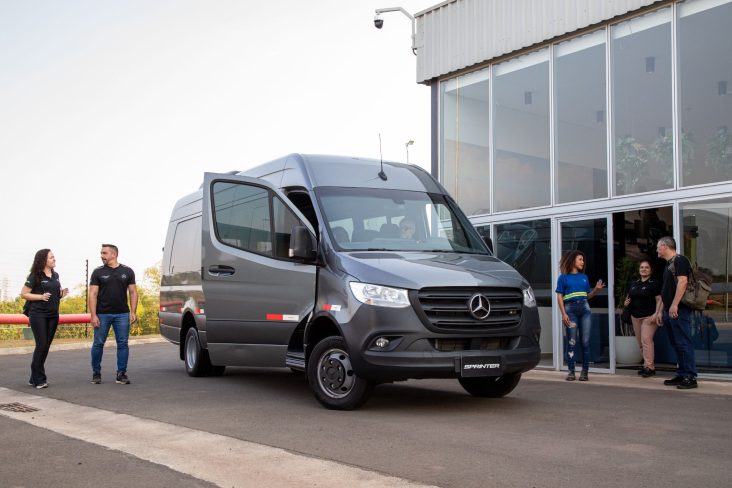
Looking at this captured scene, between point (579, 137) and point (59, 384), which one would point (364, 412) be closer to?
point (59, 384)

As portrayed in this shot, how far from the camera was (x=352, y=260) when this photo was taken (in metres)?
8.12

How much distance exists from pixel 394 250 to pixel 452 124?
27.6 feet

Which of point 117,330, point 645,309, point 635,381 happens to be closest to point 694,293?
point 635,381

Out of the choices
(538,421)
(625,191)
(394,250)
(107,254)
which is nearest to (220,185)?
(107,254)

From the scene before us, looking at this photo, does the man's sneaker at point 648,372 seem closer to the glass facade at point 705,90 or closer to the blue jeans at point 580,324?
the blue jeans at point 580,324

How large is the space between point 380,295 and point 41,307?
5.31m

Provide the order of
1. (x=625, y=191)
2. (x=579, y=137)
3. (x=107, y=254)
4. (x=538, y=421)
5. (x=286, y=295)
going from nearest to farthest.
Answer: (x=538, y=421) < (x=286, y=295) < (x=107, y=254) < (x=625, y=191) < (x=579, y=137)

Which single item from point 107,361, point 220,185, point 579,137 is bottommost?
point 107,361

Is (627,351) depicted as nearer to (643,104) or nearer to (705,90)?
(643,104)

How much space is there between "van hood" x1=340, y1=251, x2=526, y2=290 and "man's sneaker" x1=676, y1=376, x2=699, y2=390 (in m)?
3.31

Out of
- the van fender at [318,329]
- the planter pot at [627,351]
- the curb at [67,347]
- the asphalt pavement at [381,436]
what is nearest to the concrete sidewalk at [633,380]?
the asphalt pavement at [381,436]

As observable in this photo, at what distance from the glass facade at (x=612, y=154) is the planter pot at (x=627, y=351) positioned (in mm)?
95

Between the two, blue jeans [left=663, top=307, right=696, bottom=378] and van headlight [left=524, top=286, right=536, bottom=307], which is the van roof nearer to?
van headlight [left=524, top=286, right=536, bottom=307]

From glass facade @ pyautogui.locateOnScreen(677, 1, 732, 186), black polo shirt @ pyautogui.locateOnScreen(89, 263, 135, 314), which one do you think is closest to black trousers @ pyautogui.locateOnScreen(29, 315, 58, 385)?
black polo shirt @ pyautogui.locateOnScreen(89, 263, 135, 314)
